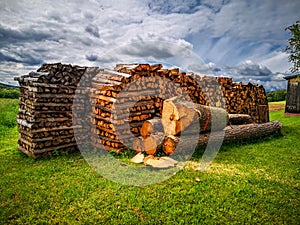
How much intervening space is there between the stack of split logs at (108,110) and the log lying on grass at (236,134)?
0.05 metres

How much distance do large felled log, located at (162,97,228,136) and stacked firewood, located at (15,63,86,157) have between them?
2754mm

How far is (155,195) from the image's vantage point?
3.85 metres

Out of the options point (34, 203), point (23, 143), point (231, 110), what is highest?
point (231, 110)

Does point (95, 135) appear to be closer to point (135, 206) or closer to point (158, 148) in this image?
point (158, 148)

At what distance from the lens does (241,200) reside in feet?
12.3

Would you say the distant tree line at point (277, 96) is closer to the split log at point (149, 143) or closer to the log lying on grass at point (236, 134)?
the log lying on grass at point (236, 134)

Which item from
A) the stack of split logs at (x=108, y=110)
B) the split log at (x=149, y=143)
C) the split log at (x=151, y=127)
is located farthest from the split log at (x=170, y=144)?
the split log at (x=151, y=127)

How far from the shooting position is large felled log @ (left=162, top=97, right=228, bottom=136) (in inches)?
229

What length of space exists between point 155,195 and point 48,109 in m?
3.91

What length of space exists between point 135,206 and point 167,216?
0.55m

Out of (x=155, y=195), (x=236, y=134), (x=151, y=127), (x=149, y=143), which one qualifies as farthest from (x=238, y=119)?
(x=155, y=195)

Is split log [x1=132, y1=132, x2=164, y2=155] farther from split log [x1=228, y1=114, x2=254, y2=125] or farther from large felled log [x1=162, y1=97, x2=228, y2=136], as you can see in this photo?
split log [x1=228, y1=114, x2=254, y2=125]

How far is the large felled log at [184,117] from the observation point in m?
5.82

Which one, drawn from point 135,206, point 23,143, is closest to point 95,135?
point 23,143
